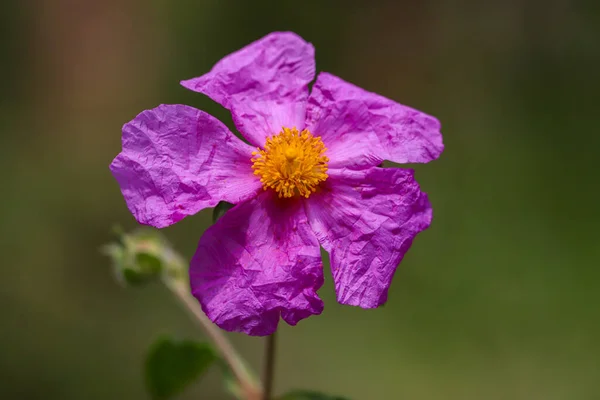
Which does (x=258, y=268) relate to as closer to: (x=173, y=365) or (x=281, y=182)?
(x=281, y=182)

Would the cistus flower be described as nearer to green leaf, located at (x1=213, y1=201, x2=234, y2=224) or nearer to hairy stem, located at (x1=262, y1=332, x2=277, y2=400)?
green leaf, located at (x1=213, y1=201, x2=234, y2=224)

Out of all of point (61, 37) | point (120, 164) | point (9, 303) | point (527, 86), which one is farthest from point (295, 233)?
point (61, 37)

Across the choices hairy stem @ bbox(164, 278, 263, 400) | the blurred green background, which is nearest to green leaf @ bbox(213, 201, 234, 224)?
hairy stem @ bbox(164, 278, 263, 400)

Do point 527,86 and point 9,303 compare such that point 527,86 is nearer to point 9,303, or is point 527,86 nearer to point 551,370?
point 551,370

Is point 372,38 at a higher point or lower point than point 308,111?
lower

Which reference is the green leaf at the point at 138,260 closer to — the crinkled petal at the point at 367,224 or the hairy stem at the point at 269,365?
the hairy stem at the point at 269,365

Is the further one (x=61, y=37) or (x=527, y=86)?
(x=61, y=37)

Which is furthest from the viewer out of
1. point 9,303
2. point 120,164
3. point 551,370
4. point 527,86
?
point 527,86
